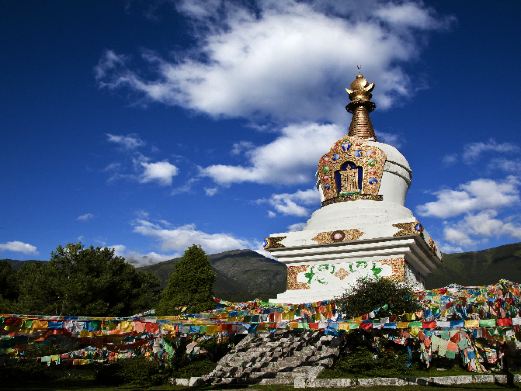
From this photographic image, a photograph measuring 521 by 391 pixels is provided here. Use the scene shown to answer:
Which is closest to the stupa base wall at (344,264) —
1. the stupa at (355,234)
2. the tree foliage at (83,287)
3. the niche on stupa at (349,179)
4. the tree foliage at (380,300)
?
the stupa at (355,234)

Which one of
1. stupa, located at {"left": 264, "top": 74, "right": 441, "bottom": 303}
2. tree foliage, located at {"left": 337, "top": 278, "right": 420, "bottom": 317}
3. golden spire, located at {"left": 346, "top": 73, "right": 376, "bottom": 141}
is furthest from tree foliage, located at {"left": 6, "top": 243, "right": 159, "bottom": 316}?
golden spire, located at {"left": 346, "top": 73, "right": 376, "bottom": 141}

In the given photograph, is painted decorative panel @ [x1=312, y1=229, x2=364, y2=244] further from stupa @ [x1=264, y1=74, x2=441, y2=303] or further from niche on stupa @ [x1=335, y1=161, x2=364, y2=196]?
niche on stupa @ [x1=335, y1=161, x2=364, y2=196]

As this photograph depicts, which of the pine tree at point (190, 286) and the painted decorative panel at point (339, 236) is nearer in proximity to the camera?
the painted decorative panel at point (339, 236)

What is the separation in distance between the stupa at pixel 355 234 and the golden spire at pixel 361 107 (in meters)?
2.38

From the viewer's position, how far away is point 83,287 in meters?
24.6

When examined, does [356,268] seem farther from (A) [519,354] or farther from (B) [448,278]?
(B) [448,278]

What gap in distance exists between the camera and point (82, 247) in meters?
27.3

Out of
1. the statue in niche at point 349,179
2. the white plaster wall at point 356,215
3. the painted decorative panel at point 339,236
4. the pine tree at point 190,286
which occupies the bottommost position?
the pine tree at point 190,286

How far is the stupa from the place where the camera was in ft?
66.9

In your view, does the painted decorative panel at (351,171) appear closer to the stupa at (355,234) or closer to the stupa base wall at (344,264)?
the stupa at (355,234)

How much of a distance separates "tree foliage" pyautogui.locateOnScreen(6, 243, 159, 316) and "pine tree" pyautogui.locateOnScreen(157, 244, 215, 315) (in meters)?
4.64

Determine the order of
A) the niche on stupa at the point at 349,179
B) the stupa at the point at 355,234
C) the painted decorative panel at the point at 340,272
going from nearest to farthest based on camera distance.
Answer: the painted decorative panel at the point at 340,272, the stupa at the point at 355,234, the niche on stupa at the point at 349,179

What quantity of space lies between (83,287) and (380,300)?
598 inches

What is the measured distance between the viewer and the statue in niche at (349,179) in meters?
23.9
